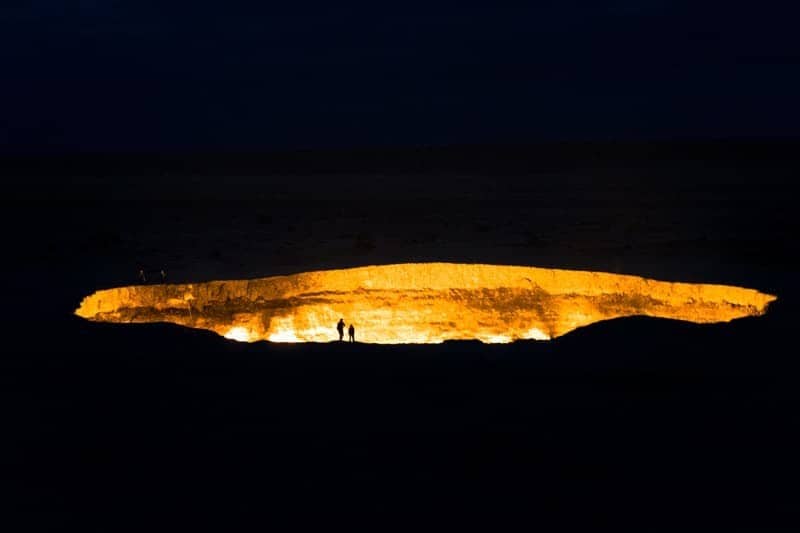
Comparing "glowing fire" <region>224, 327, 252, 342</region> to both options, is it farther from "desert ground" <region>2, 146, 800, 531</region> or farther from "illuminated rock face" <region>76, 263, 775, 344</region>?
"desert ground" <region>2, 146, 800, 531</region>

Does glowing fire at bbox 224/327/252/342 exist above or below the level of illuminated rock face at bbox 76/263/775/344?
below

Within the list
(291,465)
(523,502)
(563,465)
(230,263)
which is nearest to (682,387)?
(563,465)

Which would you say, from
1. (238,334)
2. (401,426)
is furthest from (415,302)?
(401,426)

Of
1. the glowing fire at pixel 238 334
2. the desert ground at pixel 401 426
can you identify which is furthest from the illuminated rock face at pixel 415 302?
the desert ground at pixel 401 426

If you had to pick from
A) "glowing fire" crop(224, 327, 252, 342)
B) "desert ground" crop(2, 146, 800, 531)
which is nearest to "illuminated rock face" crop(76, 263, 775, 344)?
"glowing fire" crop(224, 327, 252, 342)

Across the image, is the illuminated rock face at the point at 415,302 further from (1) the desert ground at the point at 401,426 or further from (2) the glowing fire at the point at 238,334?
(1) the desert ground at the point at 401,426

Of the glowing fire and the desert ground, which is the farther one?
the glowing fire

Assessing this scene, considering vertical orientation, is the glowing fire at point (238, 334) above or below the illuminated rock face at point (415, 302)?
below

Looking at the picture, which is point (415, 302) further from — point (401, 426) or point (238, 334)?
point (401, 426)

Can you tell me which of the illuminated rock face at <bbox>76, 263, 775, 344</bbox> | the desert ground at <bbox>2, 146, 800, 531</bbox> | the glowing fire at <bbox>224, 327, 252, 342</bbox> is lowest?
the desert ground at <bbox>2, 146, 800, 531</bbox>
